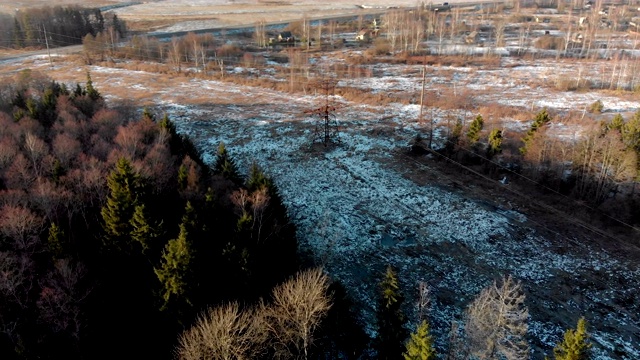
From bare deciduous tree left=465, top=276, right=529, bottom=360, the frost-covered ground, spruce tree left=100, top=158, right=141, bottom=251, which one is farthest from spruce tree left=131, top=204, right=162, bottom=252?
bare deciduous tree left=465, top=276, right=529, bottom=360

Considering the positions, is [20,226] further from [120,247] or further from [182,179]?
[182,179]

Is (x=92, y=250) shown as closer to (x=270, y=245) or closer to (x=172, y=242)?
(x=172, y=242)

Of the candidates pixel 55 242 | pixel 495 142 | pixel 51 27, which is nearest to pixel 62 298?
pixel 55 242

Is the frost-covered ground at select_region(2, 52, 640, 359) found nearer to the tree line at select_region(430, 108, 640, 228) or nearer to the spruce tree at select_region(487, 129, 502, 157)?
the tree line at select_region(430, 108, 640, 228)

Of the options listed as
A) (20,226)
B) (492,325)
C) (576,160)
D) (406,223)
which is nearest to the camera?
(492,325)

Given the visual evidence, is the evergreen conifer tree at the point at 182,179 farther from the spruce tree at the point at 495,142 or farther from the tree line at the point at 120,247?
the spruce tree at the point at 495,142

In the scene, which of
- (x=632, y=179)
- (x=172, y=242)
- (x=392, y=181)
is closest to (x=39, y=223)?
(x=172, y=242)

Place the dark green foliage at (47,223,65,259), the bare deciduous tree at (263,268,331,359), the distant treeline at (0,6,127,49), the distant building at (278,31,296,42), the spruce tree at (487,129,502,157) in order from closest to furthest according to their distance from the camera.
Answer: the bare deciduous tree at (263,268,331,359)
the dark green foliage at (47,223,65,259)
the spruce tree at (487,129,502,157)
the distant treeline at (0,6,127,49)
the distant building at (278,31,296,42)
